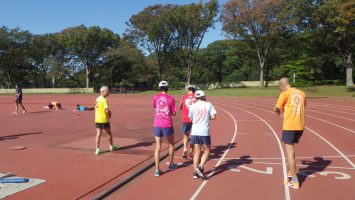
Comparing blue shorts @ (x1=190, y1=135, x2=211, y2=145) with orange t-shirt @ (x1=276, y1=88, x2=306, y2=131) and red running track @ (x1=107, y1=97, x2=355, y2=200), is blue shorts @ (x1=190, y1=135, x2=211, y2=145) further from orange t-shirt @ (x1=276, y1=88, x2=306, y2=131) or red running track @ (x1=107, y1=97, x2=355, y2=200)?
orange t-shirt @ (x1=276, y1=88, x2=306, y2=131)

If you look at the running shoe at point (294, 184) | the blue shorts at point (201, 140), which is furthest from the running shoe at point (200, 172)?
the running shoe at point (294, 184)

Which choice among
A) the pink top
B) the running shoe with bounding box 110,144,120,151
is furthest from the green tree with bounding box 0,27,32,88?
the pink top

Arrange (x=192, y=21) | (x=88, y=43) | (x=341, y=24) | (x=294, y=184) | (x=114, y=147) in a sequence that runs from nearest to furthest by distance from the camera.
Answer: (x=294, y=184) → (x=114, y=147) → (x=341, y=24) → (x=192, y=21) → (x=88, y=43)

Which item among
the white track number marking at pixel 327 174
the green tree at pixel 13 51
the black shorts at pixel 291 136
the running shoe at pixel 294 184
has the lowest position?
the white track number marking at pixel 327 174

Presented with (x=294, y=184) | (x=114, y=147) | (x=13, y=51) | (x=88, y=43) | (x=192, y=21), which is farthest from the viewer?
(x=13, y=51)

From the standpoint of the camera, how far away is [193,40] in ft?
179

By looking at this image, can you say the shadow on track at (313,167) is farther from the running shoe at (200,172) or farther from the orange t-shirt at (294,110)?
the running shoe at (200,172)

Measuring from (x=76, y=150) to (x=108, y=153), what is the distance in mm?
987

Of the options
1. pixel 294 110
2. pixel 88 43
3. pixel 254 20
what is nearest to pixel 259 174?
pixel 294 110

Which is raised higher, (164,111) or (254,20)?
(254,20)

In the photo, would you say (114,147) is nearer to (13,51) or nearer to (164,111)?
(164,111)

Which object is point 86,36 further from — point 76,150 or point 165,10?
point 76,150

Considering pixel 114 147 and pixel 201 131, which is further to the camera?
pixel 114 147

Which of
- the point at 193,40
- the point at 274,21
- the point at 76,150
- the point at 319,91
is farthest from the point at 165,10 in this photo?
the point at 76,150
